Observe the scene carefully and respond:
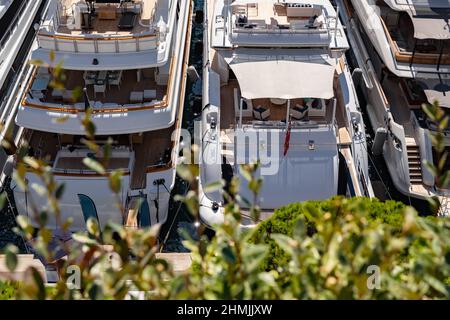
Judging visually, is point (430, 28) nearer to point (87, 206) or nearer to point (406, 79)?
point (406, 79)

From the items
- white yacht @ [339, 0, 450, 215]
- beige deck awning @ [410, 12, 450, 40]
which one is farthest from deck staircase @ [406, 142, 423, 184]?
beige deck awning @ [410, 12, 450, 40]

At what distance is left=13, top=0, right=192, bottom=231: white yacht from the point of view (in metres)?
14.3

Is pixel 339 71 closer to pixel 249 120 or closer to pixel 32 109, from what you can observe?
pixel 249 120

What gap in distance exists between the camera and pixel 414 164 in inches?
613

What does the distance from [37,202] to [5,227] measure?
4.66 ft

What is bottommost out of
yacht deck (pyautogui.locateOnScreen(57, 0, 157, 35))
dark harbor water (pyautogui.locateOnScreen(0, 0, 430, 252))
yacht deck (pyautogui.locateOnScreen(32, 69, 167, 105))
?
dark harbor water (pyautogui.locateOnScreen(0, 0, 430, 252))

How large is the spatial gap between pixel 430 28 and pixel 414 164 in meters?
4.09

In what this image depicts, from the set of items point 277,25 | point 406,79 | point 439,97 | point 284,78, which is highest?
point 277,25

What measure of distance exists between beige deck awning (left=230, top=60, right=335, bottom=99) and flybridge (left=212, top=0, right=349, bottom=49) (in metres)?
0.73

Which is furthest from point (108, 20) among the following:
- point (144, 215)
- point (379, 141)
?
point (379, 141)

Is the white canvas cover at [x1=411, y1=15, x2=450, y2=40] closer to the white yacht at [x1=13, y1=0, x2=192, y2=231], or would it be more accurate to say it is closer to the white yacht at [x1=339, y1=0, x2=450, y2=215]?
the white yacht at [x1=339, y1=0, x2=450, y2=215]

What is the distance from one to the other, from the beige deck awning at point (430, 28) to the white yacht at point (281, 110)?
2163 mm

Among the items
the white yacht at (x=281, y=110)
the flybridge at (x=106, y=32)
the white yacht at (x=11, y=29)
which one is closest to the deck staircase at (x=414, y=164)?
the white yacht at (x=281, y=110)
